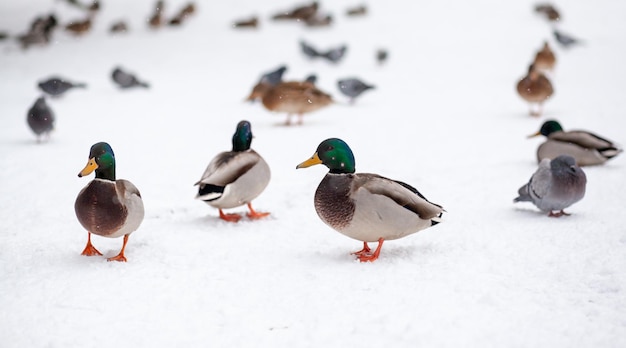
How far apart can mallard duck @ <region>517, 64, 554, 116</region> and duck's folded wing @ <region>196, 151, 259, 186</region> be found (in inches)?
199

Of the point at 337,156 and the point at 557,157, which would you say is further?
the point at 557,157

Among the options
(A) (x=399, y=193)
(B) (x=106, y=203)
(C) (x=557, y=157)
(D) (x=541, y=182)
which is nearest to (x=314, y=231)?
(A) (x=399, y=193)

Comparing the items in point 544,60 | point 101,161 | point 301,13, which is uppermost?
point 301,13

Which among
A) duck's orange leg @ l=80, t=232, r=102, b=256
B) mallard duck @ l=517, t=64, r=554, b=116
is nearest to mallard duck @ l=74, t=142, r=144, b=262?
duck's orange leg @ l=80, t=232, r=102, b=256

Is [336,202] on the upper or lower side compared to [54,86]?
lower

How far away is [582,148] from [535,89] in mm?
2753

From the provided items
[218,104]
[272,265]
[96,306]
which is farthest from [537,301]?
[218,104]

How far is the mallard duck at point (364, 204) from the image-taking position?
362cm

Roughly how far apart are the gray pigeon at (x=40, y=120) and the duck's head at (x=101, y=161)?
11.8 feet

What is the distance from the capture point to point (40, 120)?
22.8 feet

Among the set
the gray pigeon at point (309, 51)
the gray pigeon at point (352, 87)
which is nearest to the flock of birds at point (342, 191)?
the gray pigeon at point (352, 87)

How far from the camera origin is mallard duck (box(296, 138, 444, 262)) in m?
3.62

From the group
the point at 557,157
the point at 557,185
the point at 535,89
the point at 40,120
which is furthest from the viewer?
the point at 535,89

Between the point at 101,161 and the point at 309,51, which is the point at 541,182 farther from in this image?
the point at 309,51
